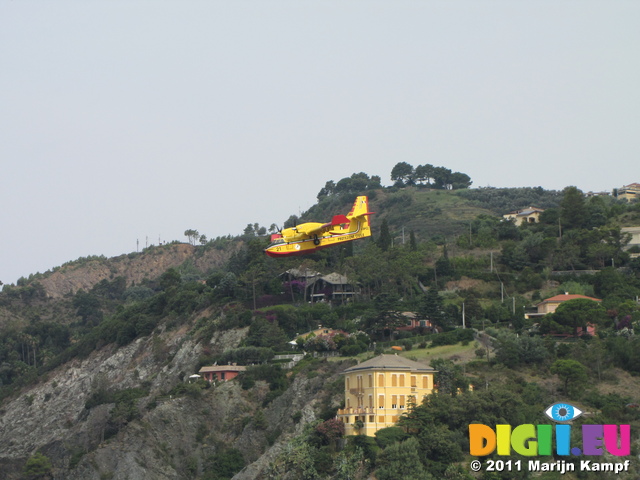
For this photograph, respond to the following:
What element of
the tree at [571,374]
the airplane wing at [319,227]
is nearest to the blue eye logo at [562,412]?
the tree at [571,374]

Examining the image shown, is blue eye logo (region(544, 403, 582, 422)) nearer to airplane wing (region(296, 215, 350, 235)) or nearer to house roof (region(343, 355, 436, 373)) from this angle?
house roof (region(343, 355, 436, 373))

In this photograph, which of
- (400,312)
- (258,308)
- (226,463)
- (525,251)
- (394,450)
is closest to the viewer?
(394,450)

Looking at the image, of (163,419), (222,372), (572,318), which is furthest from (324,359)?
(572,318)

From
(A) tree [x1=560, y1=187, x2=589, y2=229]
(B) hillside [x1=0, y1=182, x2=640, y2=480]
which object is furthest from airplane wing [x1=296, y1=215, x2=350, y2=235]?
(A) tree [x1=560, y1=187, x2=589, y2=229]

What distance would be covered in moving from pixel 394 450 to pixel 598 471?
616 inches

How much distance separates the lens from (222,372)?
10950cm

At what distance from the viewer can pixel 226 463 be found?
314ft

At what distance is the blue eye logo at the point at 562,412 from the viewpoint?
80.7 m

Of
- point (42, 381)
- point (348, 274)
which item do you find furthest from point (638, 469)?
point (42, 381)

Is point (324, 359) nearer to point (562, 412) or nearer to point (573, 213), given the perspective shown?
point (562, 412)

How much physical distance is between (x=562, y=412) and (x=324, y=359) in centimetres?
3132

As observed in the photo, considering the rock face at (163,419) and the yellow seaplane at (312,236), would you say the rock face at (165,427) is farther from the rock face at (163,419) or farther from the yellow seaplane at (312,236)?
the yellow seaplane at (312,236)

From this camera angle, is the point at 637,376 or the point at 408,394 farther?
the point at 637,376

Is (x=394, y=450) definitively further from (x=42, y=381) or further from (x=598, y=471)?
(x=42, y=381)
